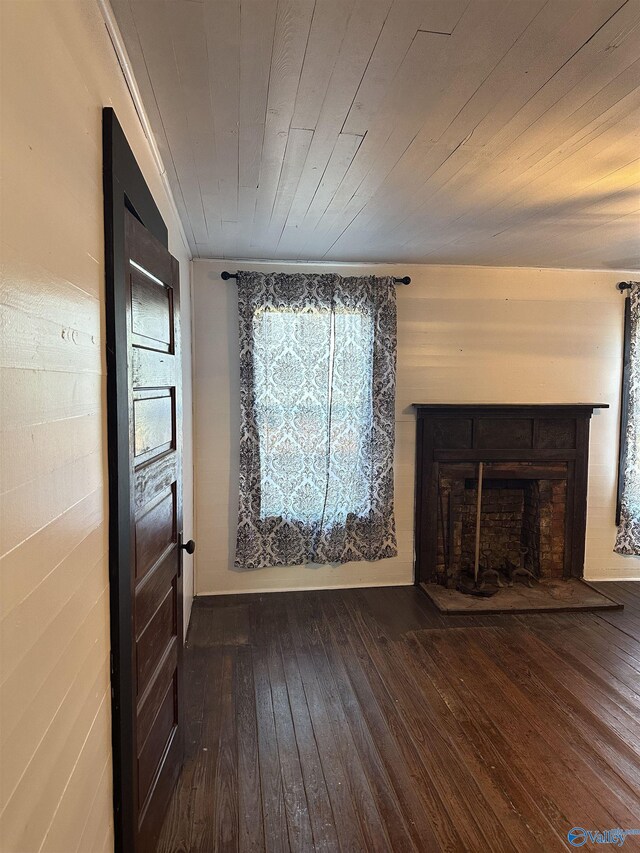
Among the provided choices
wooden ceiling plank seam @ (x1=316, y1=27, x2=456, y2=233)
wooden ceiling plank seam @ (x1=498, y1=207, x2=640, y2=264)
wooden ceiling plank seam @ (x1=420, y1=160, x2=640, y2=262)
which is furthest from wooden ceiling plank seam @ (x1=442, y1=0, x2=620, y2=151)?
wooden ceiling plank seam @ (x1=498, y1=207, x2=640, y2=264)

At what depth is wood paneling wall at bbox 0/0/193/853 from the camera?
676 millimetres

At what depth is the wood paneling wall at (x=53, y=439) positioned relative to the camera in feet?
2.22

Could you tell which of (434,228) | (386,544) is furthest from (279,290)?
(386,544)

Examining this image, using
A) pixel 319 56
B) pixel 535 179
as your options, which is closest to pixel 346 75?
pixel 319 56

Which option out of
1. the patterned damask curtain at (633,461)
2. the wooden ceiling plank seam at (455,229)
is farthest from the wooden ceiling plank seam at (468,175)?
the patterned damask curtain at (633,461)

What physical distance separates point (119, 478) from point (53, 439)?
365 mm

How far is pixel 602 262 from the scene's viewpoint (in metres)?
3.64

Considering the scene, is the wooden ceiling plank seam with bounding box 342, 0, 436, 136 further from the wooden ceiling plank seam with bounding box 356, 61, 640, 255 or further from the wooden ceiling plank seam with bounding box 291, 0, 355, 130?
the wooden ceiling plank seam with bounding box 356, 61, 640, 255

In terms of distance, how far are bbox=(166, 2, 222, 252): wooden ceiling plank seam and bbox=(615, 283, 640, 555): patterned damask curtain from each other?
3385 mm

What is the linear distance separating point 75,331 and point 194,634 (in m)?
2.63

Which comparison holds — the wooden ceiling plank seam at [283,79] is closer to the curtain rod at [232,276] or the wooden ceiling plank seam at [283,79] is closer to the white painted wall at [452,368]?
the curtain rod at [232,276]

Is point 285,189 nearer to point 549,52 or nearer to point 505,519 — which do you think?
point 549,52

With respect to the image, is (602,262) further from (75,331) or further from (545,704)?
(75,331)

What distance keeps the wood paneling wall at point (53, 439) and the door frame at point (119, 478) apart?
32mm
